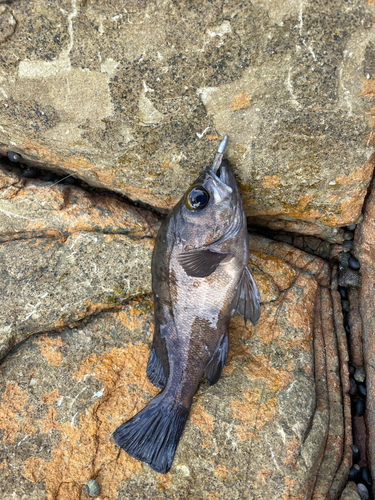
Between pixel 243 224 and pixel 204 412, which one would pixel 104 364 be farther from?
pixel 243 224

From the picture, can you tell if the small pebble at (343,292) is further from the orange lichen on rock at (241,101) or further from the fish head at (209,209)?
the orange lichen on rock at (241,101)

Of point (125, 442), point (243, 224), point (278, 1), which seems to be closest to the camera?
point (278, 1)

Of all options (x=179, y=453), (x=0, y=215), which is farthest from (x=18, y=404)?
(x=0, y=215)

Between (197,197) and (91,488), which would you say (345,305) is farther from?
(91,488)

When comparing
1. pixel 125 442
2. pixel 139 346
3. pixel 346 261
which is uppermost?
pixel 346 261

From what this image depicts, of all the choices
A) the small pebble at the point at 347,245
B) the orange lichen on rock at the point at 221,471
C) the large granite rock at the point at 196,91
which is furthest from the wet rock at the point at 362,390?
the large granite rock at the point at 196,91
